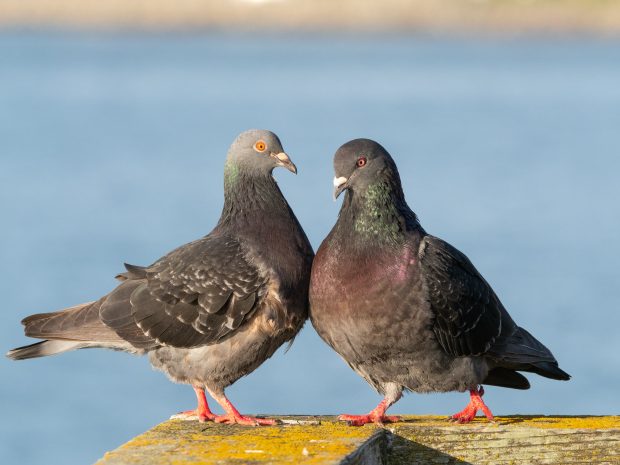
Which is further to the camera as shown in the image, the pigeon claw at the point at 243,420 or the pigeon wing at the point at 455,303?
the pigeon wing at the point at 455,303

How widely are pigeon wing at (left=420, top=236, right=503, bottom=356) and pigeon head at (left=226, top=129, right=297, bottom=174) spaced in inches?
40.5

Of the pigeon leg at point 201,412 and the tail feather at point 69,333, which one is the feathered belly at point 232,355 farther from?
the tail feather at point 69,333

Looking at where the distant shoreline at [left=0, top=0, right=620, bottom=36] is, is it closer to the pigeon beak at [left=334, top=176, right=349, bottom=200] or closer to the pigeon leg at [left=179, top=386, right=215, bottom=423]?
the pigeon beak at [left=334, top=176, right=349, bottom=200]

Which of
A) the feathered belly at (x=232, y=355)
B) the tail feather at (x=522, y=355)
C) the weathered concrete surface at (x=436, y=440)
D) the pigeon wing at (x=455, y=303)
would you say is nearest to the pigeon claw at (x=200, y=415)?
the feathered belly at (x=232, y=355)

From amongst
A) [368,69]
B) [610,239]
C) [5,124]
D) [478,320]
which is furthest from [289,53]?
[478,320]

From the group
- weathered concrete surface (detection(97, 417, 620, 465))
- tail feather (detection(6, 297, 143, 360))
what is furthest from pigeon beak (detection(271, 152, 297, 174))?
weathered concrete surface (detection(97, 417, 620, 465))

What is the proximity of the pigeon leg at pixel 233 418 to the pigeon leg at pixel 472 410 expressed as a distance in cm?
74

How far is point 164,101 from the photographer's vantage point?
67.4 meters

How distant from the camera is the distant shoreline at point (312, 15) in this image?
101 meters

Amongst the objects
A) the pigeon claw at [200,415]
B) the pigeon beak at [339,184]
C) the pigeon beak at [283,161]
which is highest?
the pigeon beak at [283,161]

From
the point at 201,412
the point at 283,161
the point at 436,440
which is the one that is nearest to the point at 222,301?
the point at 201,412

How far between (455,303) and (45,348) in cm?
227

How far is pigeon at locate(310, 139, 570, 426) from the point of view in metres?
5.78

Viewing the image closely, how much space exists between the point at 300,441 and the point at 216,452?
32 centimetres
